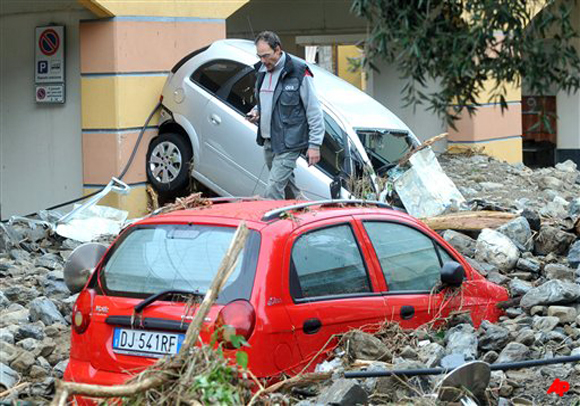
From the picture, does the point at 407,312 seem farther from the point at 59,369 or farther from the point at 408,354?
the point at 59,369

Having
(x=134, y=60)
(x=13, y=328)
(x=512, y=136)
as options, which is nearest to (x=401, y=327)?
(x=13, y=328)

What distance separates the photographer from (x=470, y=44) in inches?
237

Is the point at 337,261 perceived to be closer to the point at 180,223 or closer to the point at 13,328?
the point at 180,223

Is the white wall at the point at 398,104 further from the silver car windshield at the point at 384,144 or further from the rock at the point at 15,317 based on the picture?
the rock at the point at 15,317

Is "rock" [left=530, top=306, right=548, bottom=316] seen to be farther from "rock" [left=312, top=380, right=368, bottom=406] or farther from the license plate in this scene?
the license plate

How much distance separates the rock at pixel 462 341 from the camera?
7.58m

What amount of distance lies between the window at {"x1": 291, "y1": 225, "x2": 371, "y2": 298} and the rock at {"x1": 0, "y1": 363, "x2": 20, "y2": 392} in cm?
199

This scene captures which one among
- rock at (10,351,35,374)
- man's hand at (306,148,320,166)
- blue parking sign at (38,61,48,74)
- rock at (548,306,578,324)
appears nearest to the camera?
rock at (10,351,35,374)

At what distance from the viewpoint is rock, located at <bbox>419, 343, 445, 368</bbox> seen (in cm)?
724

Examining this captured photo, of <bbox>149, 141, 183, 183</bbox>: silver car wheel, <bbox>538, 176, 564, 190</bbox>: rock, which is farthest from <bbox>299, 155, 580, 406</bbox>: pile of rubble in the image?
<bbox>149, 141, 183, 183</bbox>: silver car wheel

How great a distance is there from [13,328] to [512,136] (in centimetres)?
1379

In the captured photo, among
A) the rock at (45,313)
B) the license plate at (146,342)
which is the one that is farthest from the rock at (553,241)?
the license plate at (146,342)

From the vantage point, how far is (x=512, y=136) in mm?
21000

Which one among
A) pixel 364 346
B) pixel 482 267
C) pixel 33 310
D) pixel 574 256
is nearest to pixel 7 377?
pixel 33 310
